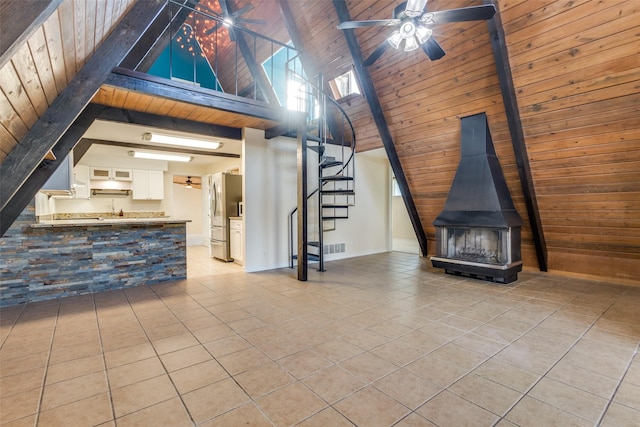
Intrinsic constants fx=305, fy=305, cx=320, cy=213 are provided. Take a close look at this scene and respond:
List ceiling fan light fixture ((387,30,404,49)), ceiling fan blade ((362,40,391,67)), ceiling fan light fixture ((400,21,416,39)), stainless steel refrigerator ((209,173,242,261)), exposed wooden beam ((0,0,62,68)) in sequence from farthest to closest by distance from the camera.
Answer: stainless steel refrigerator ((209,173,242,261)) < ceiling fan blade ((362,40,391,67)) < ceiling fan light fixture ((387,30,404,49)) < ceiling fan light fixture ((400,21,416,39)) < exposed wooden beam ((0,0,62,68))

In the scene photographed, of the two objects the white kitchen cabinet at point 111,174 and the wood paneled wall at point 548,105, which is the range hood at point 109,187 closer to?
the white kitchen cabinet at point 111,174

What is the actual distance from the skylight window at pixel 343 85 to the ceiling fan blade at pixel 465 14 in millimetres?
2739

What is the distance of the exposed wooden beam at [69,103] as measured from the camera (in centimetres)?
222

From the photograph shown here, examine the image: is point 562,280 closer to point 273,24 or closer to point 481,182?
point 481,182

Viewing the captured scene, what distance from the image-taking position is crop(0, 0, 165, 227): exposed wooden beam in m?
2.22

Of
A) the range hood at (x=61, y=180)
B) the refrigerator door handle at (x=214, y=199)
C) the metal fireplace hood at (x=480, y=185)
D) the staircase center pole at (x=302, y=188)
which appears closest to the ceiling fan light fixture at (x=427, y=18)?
the metal fireplace hood at (x=480, y=185)

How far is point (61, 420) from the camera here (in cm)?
158

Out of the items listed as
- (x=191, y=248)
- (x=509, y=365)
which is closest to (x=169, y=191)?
(x=191, y=248)

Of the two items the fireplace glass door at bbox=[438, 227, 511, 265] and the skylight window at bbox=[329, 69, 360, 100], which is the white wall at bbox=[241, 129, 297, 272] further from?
the fireplace glass door at bbox=[438, 227, 511, 265]

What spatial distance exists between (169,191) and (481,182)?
6.98 metres

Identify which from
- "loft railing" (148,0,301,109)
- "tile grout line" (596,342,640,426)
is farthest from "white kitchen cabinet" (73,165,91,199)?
"tile grout line" (596,342,640,426)

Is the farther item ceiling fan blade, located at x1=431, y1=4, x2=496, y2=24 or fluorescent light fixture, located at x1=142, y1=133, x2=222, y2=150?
fluorescent light fixture, located at x1=142, y1=133, x2=222, y2=150

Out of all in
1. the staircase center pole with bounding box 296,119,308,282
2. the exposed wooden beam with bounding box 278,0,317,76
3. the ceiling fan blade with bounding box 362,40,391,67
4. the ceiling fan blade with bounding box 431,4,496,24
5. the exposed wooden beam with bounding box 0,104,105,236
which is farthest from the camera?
the exposed wooden beam with bounding box 278,0,317,76

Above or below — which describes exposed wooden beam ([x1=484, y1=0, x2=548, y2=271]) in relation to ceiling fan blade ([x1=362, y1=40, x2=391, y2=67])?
below
